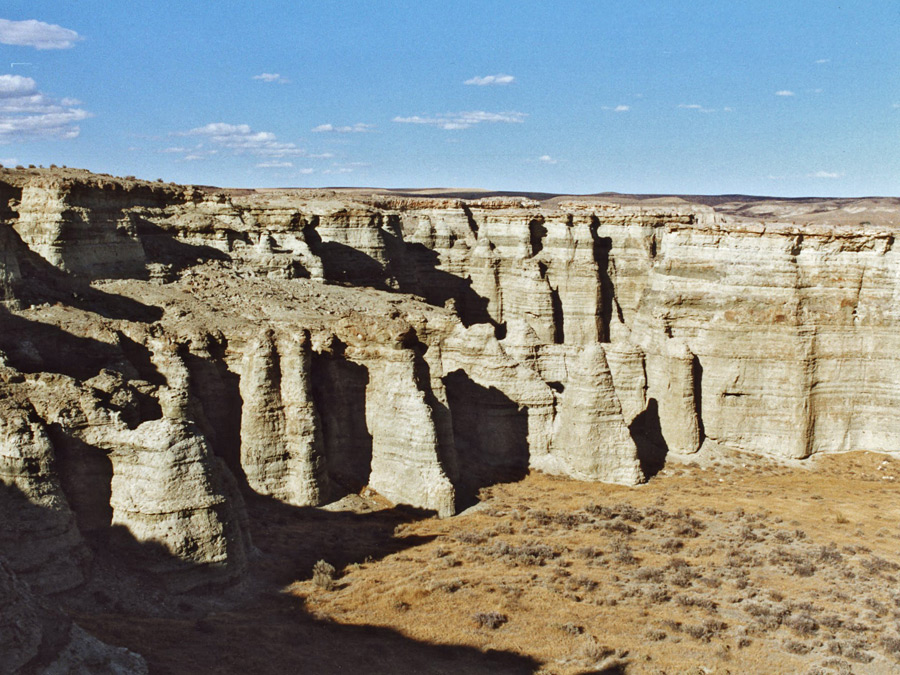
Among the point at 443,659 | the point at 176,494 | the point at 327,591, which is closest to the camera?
the point at 443,659

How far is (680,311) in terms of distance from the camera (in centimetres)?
2841

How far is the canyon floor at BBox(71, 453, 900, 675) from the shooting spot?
1359 centimetres

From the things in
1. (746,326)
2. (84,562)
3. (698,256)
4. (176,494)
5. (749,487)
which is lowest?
(749,487)

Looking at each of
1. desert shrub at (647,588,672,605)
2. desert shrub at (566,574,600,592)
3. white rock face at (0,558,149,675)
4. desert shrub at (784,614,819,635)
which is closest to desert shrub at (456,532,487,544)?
desert shrub at (566,574,600,592)

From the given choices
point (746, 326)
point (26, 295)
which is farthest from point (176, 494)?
point (746, 326)

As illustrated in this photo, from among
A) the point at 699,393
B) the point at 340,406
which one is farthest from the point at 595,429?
the point at 340,406

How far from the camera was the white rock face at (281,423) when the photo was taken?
20.0 m

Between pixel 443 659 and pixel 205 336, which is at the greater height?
pixel 205 336

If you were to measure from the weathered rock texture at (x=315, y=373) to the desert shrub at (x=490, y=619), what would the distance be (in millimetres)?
4739

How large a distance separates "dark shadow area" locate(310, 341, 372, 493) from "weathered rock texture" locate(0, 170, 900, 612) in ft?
0.20

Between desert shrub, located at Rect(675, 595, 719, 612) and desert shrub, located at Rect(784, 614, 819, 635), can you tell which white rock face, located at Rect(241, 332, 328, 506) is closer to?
desert shrub, located at Rect(675, 595, 719, 612)

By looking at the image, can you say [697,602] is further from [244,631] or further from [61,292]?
[61,292]

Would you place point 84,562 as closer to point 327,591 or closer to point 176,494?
point 176,494

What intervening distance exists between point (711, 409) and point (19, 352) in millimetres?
21025
